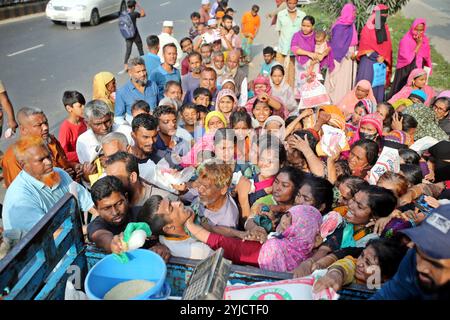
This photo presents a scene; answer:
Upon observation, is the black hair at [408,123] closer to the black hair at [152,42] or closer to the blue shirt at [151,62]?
the blue shirt at [151,62]

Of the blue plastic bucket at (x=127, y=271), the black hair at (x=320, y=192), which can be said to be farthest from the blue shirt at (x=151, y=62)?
the blue plastic bucket at (x=127, y=271)

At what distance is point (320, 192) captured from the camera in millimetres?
2818

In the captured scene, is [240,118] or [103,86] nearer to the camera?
[240,118]

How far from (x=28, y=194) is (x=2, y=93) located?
332cm

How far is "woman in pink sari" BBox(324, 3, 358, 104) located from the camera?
6.85 meters

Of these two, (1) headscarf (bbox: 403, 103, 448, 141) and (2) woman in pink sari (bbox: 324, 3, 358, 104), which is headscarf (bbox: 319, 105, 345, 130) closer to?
(1) headscarf (bbox: 403, 103, 448, 141)

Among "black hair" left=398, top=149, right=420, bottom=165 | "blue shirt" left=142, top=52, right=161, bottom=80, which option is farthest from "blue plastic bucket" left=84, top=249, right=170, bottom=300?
"blue shirt" left=142, top=52, right=161, bottom=80

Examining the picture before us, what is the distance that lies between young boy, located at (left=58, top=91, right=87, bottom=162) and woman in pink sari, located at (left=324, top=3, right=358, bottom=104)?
4.50 m

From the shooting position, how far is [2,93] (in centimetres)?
521

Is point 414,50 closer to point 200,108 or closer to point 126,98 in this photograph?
point 200,108

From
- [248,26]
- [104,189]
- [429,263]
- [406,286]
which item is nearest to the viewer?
[429,263]

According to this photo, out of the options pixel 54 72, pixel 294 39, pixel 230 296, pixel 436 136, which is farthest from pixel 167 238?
pixel 54 72

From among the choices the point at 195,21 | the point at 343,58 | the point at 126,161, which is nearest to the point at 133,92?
the point at 126,161

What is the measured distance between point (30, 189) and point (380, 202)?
7.98 feet
